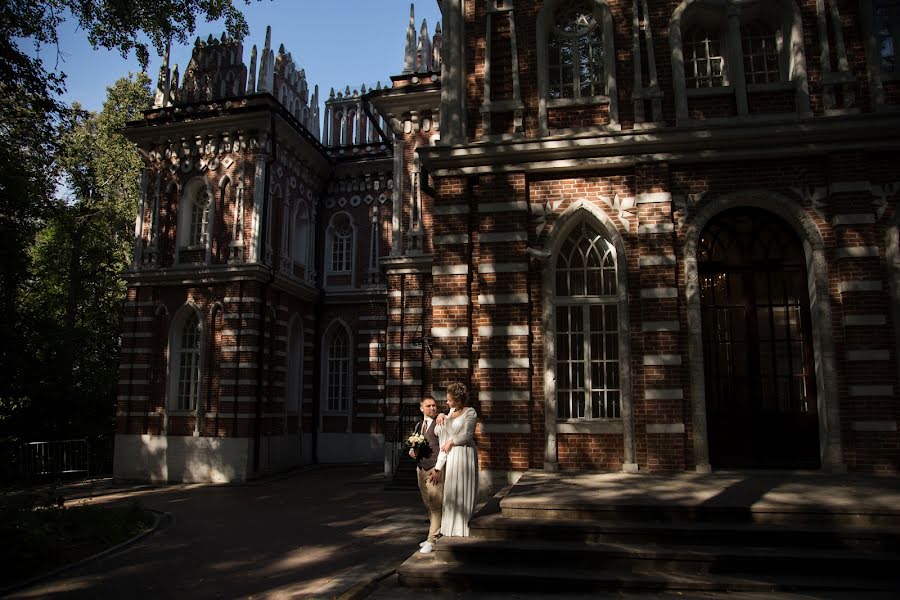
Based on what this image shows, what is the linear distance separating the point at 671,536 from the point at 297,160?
1910 cm

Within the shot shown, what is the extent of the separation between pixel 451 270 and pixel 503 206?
1.43 meters

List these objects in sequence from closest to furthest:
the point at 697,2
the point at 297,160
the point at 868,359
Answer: the point at 868,359
the point at 697,2
the point at 297,160

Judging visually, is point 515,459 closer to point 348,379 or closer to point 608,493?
point 608,493

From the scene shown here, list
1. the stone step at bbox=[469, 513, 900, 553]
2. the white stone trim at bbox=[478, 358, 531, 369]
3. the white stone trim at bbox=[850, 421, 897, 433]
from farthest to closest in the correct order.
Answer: the white stone trim at bbox=[478, 358, 531, 369]
the white stone trim at bbox=[850, 421, 897, 433]
the stone step at bbox=[469, 513, 900, 553]

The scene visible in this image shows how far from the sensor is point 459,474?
7.53 m

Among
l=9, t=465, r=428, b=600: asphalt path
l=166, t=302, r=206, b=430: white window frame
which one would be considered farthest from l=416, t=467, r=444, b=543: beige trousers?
l=166, t=302, r=206, b=430: white window frame

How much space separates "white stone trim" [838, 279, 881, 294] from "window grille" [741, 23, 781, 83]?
384 centimetres

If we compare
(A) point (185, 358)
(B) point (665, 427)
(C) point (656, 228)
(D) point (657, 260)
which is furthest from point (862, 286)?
(A) point (185, 358)

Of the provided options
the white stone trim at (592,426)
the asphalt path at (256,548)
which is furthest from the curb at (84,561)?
the white stone trim at (592,426)

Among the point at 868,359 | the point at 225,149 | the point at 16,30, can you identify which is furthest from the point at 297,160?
the point at 868,359

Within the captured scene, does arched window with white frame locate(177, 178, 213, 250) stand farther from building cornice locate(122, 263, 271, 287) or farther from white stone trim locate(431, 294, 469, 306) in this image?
white stone trim locate(431, 294, 469, 306)

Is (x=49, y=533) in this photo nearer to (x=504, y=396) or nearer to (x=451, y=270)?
(x=504, y=396)

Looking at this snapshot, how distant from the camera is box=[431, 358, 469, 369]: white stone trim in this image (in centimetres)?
1046

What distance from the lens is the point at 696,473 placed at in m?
9.59
